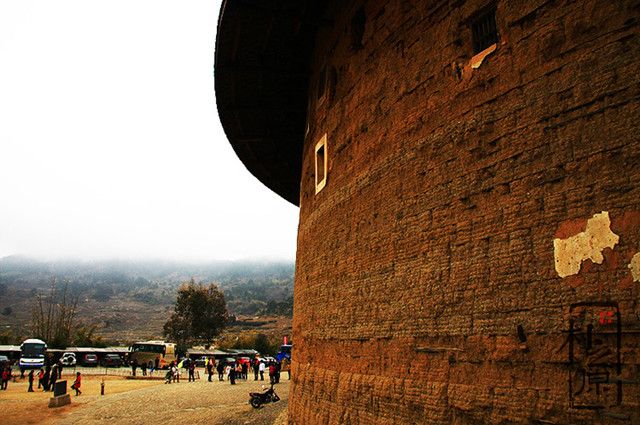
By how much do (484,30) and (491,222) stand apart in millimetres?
2090

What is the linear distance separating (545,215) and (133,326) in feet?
383

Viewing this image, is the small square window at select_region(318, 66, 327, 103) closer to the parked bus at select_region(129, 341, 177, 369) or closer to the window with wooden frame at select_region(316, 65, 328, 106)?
the window with wooden frame at select_region(316, 65, 328, 106)

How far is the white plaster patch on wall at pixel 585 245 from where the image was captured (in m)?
3.54

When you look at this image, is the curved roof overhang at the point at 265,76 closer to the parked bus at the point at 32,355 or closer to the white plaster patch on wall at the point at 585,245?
the white plaster patch on wall at the point at 585,245

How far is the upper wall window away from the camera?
488 cm

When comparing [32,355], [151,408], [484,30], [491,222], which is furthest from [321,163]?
[32,355]

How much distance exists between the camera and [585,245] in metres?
3.62

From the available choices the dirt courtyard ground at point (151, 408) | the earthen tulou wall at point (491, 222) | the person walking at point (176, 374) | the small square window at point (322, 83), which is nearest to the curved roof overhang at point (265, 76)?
the small square window at point (322, 83)

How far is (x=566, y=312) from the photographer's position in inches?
144

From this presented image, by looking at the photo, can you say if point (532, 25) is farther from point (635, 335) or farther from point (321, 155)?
point (321, 155)

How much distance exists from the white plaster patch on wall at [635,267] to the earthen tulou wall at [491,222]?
0.02m

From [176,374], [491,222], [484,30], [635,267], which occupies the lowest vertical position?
[176,374]

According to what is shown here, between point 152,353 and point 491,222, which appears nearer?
point 491,222

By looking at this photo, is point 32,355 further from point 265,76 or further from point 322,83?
point 322,83
